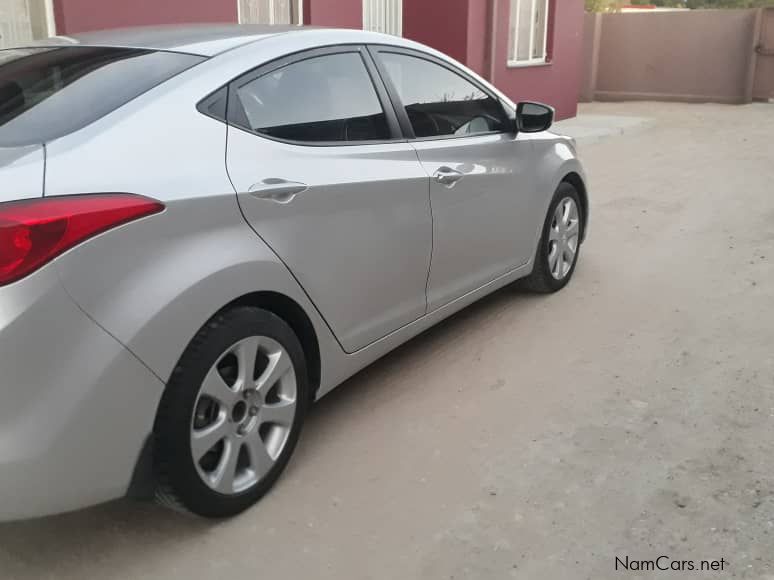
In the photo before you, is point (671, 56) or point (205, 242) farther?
point (671, 56)

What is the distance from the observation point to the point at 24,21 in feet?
21.6

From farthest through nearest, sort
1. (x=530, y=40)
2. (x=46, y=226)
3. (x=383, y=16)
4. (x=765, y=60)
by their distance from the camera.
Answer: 1. (x=765, y=60)
2. (x=530, y=40)
3. (x=383, y=16)
4. (x=46, y=226)

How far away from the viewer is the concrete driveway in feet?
8.79

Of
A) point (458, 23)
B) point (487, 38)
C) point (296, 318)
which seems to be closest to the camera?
point (296, 318)

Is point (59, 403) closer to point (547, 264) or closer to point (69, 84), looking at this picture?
point (69, 84)

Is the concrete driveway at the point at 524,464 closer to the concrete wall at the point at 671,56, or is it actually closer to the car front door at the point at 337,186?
the car front door at the point at 337,186

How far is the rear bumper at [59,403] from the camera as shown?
7.03 ft

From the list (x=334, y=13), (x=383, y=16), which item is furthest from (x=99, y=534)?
(x=383, y=16)

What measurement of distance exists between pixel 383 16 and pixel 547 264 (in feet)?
23.8

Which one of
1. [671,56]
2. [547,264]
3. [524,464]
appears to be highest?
[547,264]

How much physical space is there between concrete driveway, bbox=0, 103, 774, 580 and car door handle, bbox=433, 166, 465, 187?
94cm

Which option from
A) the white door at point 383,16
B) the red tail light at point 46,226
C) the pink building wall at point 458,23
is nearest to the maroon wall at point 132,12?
the pink building wall at point 458,23

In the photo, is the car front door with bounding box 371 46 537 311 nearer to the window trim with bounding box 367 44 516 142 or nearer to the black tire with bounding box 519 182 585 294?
the window trim with bounding box 367 44 516 142

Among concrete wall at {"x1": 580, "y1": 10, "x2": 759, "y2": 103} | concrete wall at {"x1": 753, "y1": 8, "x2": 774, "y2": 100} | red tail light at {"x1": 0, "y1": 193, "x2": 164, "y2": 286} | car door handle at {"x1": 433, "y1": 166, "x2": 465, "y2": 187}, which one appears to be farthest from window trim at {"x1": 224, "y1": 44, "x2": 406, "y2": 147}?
concrete wall at {"x1": 753, "y1": 8, "x2": 774, "y2": 100}
